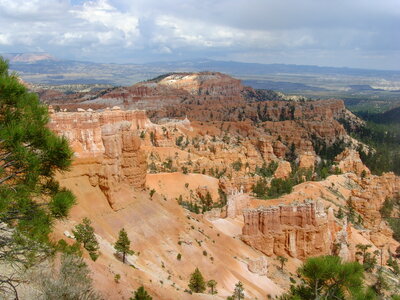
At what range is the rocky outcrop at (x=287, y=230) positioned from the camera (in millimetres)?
34344

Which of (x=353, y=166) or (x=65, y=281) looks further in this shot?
(x=353, y=166)

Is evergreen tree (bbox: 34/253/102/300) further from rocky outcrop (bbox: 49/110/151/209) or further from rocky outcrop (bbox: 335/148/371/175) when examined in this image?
rocky outcrop (bbox: 335/148/371/175)

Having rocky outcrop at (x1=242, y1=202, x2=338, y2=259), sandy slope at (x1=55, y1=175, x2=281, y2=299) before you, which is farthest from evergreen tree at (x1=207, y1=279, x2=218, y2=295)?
rocky outcrop at (x1=242, y1=202, x2=338, y2=259)

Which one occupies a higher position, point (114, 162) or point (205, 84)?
point (114, 162)

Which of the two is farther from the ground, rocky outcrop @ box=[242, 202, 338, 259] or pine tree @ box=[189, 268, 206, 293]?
pine tree @ box=[189, 268, 206, 293]

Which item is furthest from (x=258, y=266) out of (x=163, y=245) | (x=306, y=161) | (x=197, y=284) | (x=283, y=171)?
(x=306, y=161)

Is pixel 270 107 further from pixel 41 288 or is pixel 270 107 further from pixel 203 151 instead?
pixel 41 288

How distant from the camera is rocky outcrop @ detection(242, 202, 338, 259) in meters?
A: 34.3

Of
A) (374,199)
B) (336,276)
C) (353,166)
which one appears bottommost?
(353,166)

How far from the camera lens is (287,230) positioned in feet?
113

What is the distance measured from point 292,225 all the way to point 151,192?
12885 millimetres

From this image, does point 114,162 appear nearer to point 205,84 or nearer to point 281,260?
point 281,260

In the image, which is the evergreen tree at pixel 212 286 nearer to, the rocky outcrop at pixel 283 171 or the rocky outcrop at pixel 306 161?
the rocky outcrop at pixel 283 171

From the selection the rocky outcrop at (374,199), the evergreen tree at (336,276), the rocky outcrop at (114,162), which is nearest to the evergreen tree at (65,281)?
the evergreen tree at (336,276)
